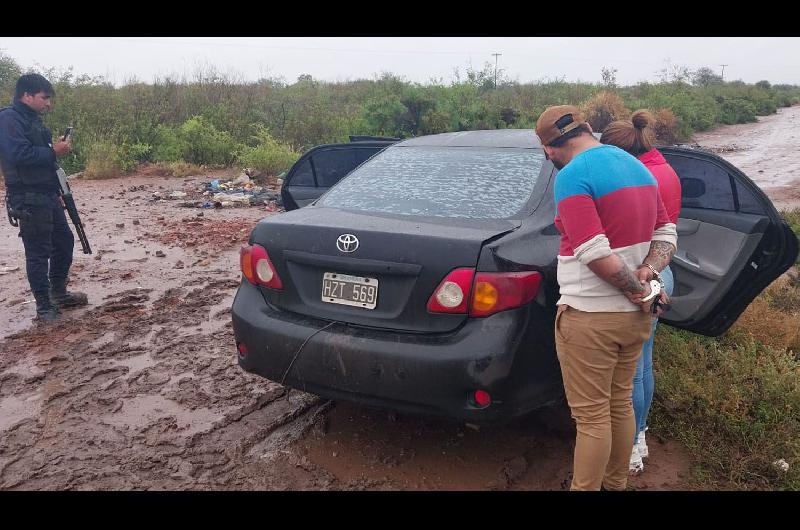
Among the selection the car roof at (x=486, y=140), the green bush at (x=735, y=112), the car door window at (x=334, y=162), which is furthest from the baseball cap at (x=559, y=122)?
the green bush at (x=735, y=112)

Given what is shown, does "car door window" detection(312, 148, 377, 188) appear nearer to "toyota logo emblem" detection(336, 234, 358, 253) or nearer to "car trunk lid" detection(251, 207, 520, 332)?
"car trunk lid" detection(251, 207, 520, 332)

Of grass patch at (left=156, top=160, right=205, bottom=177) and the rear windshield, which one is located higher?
the rear windshield

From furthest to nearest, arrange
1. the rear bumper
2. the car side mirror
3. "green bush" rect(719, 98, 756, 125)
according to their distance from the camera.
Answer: "green bush" rect(719, 98, 756, 125) < the car side mirror < the rear bumper

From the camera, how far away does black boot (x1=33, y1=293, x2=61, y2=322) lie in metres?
4.87

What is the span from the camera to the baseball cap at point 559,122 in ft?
7.26

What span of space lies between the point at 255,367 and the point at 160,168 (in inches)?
484

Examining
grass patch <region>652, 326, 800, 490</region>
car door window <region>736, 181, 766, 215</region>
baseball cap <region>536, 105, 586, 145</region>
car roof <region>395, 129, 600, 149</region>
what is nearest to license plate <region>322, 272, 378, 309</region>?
baseball cap <region>536, 105, 586, 145</region>

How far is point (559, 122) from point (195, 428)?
2.42m

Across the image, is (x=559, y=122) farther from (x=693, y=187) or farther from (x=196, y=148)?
(x=196, y=148)

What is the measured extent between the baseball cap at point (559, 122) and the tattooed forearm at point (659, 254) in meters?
0.56

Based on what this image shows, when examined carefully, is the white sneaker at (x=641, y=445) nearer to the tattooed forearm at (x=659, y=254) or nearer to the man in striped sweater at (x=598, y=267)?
the man in striped sweater at (x=598, y=267)

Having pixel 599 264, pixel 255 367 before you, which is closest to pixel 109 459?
pixel 255 367

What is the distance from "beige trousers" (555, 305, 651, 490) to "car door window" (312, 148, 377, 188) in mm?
2783

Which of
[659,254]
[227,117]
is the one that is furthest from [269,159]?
[659,254]
